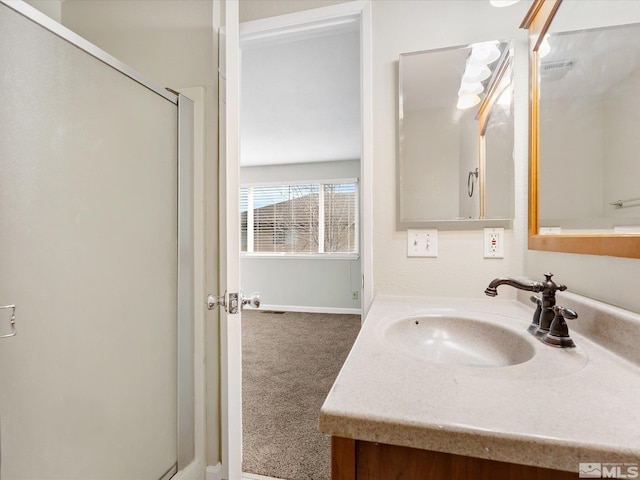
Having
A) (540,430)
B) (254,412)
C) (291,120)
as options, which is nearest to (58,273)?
(540,430)

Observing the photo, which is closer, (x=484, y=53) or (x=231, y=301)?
(x=231, y=301)

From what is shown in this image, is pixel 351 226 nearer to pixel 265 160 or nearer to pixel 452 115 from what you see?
pixel 265 160

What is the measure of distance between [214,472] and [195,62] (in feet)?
6.06

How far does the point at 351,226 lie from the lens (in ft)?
15.7

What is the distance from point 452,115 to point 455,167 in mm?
225

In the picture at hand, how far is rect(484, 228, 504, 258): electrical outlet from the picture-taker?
1219 mm

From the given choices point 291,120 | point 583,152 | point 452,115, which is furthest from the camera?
point 291,120

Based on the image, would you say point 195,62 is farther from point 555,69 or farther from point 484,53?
point 555,69

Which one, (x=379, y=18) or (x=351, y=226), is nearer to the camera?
(x=379, y=18)

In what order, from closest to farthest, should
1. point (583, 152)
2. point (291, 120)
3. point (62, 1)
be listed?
point (583, 152), point (62, 1), point (291, 120)

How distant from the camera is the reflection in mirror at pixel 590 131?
68 cm

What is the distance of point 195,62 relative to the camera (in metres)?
1.34

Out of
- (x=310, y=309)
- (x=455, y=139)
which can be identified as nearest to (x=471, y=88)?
(x=455, y=139)

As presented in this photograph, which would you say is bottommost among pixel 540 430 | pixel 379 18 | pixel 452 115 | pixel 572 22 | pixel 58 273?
pixel 540 430
